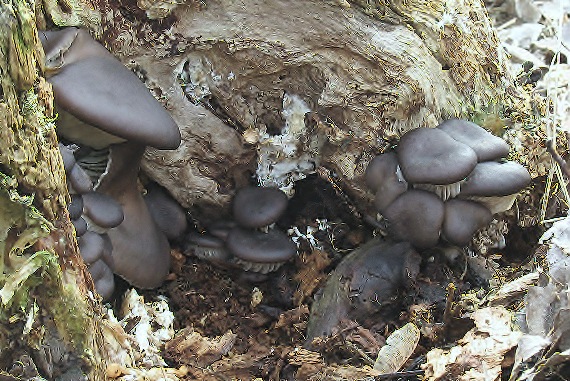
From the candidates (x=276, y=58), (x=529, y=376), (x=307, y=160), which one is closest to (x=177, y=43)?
(x=276, y=58)

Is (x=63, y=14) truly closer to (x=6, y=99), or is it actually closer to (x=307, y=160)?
(x=6, y=99)

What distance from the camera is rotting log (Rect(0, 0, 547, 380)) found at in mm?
3113

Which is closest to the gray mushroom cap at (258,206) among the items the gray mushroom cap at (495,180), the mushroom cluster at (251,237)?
the mushroom cluster at (251,237)

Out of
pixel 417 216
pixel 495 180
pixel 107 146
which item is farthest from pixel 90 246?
pixel 495 180

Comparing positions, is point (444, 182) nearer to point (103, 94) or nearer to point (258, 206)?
point (258, 206)

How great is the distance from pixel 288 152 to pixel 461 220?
1.06 m

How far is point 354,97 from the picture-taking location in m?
3.30

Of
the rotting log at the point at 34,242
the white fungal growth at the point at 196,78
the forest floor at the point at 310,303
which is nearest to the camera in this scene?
the rotting log at the point at 34,242

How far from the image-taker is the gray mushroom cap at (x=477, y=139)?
120 inches

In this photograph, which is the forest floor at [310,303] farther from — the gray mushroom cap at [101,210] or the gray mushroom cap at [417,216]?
the gray mushroom cap at [101,210]

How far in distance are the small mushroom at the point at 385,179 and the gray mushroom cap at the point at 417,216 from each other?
0.04m

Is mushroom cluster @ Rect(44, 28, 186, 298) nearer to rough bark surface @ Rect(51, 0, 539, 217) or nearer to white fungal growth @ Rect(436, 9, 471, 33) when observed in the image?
rough bark surface @ Rect(51, 0, 539, 217)

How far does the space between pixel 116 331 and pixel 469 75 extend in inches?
87.7

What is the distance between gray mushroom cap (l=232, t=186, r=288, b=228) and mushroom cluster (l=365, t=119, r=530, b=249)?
1.87 feet
